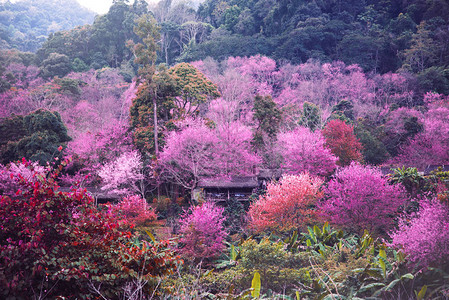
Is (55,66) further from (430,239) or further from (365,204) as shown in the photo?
(430,239)

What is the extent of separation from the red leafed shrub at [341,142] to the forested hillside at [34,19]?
47056mm

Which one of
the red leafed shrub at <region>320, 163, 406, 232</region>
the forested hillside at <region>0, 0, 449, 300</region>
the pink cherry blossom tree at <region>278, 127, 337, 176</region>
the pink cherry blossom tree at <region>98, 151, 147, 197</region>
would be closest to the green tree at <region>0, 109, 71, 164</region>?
the forested hillside at <region>0, 0, 449, 300</region>

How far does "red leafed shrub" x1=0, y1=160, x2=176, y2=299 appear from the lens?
4711 mm

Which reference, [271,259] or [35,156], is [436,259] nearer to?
[271,259]

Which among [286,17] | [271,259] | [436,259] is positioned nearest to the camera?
[436,259]

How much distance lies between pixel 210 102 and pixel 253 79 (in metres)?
11.1

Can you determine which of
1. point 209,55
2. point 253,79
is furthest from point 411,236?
point 209,55

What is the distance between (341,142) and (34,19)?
74.7 m

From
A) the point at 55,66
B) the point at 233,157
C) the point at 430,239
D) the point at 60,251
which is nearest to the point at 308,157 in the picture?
the point at 233,157

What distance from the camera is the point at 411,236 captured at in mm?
8422

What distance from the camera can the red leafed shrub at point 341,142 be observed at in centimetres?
2030

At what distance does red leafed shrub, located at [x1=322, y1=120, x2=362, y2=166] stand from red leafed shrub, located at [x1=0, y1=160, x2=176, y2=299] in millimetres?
16857

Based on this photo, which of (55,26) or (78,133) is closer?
(78,133)

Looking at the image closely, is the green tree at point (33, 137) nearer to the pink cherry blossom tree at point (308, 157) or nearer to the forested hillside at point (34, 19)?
the pink cherry blossom tree at point (308, 157)
